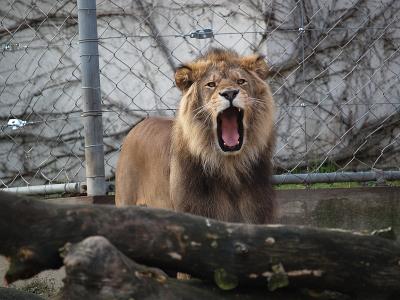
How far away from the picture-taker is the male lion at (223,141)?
4.98 metres

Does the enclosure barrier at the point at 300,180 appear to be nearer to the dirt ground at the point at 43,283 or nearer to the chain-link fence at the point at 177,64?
the dirt ground at the point at 43,283

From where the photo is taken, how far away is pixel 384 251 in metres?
3.01

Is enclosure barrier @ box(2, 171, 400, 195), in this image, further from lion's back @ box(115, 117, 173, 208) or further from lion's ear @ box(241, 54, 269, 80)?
lion's ear @ box(241, 54, 269, 80)

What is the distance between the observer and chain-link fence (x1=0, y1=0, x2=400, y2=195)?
22.8ft

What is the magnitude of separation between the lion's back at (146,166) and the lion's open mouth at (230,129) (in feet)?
1.50

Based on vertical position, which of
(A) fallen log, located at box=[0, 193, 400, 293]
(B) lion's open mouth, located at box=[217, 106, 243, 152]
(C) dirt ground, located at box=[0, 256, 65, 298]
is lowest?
(C) dirt ground, located at box=[0, 256, 65, 298]

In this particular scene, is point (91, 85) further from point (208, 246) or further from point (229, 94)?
point (208, 246)

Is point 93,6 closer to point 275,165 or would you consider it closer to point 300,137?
point 275,165

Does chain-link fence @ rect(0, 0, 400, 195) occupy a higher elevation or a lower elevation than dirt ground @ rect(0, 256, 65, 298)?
higher

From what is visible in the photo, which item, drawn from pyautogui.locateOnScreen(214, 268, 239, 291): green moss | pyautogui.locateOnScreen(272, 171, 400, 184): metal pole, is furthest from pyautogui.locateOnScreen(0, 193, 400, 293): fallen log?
pyautogui.locateOnScreen(272, 171, 400, 184): metal pole

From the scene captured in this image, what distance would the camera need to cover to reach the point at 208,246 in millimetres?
2883

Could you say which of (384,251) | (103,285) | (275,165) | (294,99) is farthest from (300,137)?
(103,285)

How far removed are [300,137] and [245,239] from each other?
4070mm

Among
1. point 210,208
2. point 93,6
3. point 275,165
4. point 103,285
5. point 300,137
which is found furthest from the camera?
point 300,137
